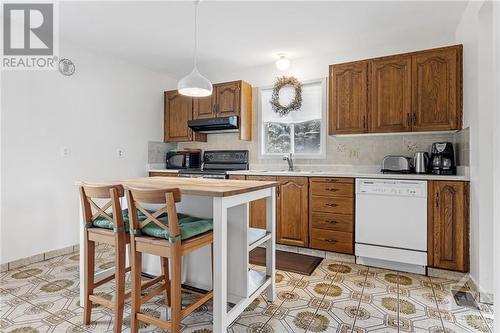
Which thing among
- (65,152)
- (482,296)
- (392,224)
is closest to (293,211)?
(392,224)

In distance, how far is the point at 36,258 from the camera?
2.97 m

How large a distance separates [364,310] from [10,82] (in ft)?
12.4

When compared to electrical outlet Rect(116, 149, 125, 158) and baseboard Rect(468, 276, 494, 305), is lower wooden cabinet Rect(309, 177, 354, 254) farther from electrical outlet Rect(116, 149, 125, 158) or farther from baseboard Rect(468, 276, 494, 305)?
electrical outlet Rect(116, 149, 125, 158)

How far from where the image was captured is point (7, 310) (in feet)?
6.68

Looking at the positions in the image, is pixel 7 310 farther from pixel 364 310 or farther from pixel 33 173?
pixel 364 310

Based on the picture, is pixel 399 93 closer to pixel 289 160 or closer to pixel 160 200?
pixel 289 160

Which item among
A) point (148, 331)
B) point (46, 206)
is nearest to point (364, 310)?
point (148, 331)

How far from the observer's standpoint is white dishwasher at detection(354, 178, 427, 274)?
8.77 feet

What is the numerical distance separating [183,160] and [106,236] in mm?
2618

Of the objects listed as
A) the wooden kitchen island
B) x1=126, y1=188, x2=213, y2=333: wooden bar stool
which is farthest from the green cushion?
the wooden kitchen island

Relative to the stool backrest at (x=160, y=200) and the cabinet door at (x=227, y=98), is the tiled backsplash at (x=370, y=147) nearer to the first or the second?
the cabinet door at (x=227, y=98)

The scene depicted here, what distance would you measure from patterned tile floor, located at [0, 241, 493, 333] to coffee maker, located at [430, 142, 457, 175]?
1.03 m

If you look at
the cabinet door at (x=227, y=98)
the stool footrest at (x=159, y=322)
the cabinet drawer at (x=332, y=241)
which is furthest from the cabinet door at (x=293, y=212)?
the stool footrest at (x=159, y=322)

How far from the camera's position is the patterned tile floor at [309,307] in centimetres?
184
